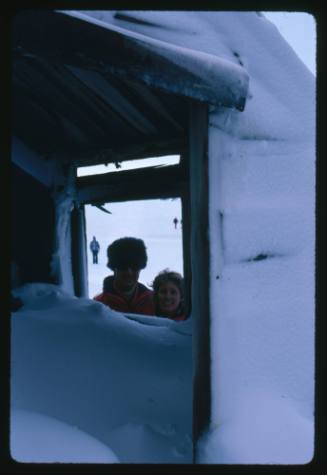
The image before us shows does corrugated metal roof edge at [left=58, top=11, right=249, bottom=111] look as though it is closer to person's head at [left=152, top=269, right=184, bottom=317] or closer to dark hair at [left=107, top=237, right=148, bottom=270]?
dark hair at [left=107, top=237, right=148, bottom=270]

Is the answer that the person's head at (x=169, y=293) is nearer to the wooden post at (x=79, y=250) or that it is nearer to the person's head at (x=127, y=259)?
the person's head at (x=127, y=259)

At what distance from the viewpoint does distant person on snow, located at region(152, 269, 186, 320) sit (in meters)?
3.96

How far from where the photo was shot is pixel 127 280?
13.1ft

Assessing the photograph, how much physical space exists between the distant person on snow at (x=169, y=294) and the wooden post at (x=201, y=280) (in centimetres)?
225

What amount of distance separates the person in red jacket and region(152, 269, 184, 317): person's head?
0.23 meters

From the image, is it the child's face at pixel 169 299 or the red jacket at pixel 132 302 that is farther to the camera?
the red jacket at pixel 132 302

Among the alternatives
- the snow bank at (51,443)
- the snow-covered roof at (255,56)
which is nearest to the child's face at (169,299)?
the snow bank at (51,443)

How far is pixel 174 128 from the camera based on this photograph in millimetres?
3025

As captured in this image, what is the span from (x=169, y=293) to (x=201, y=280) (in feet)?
7.70

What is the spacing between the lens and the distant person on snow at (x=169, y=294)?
3.96 meters

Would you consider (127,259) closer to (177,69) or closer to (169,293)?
(169,293)

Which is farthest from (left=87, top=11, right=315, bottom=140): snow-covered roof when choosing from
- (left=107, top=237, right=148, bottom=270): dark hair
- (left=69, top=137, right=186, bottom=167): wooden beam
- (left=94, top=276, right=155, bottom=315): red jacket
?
(left=94, top=276, right=155, bottom=315): red jacket

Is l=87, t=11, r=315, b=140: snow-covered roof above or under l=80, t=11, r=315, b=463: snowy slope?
above
